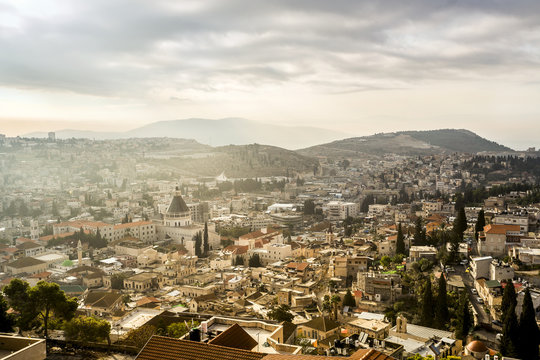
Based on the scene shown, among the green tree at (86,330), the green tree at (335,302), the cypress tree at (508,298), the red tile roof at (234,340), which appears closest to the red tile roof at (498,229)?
the cypress tree at (508,298)

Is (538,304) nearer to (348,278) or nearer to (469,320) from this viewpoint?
(469,320)

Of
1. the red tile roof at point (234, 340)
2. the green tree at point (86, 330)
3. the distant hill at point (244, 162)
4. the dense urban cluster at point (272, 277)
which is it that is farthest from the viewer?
the distant hill at point (244, 162)

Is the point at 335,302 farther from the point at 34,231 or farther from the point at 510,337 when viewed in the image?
the point at 34,231

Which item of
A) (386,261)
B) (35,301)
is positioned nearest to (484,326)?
(386,261)

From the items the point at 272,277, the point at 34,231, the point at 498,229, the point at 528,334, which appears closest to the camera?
the point at 528,334

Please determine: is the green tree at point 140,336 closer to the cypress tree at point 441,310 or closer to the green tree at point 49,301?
the green tree at point 49,301

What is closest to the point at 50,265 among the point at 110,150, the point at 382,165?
the point at 110,150
